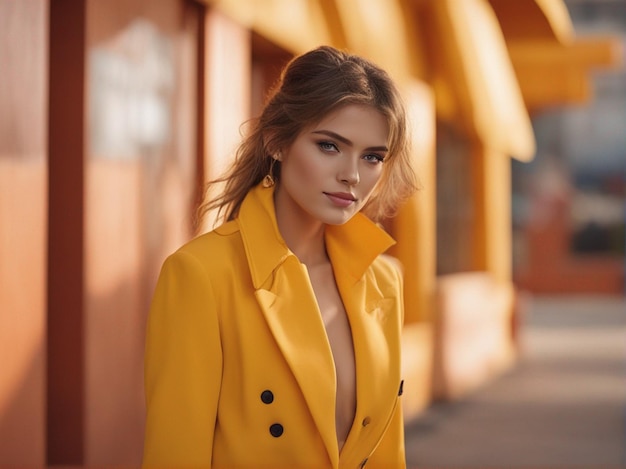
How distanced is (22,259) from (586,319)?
67.9 feet

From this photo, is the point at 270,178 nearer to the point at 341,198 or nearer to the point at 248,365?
the point at 341,198

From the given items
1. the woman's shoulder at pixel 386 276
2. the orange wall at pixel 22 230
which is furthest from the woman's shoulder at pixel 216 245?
the orange wall at pixel 22 230

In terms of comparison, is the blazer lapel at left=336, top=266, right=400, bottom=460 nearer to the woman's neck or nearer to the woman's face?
the woman's neck

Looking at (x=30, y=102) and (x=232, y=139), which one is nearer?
(x=30, y=102)

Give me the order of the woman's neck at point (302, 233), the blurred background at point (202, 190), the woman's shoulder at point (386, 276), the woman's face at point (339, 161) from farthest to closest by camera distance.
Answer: the blurred background at point (202, 190) → the woman's shoulder at point (386, 276) → the woman's neck at point (302, 233) → the woman's face at point (339, 161)

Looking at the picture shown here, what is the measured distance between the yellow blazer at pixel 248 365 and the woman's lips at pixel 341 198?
0.14 meters

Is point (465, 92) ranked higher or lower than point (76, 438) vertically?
higher

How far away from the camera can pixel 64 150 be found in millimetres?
4941

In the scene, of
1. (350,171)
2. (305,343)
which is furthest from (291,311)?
(350,171)

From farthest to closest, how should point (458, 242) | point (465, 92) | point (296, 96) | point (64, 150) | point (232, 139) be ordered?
point (458, 242), point (465, 92), point (232, 139), point (64, 150), point (296, 96)

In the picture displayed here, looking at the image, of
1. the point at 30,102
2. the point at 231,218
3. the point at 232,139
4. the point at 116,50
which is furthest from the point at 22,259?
the point at 232,139

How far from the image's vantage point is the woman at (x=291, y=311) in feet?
7.45

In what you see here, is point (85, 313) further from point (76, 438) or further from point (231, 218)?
point (231, 218)

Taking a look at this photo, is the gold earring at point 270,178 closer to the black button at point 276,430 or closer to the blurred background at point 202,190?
the blurred background at point 202,190
